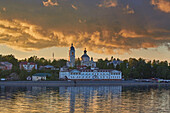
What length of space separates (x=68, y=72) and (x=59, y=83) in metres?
23.8

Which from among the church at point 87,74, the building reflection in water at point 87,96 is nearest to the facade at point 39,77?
the church at point 87,74

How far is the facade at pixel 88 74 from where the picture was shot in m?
157

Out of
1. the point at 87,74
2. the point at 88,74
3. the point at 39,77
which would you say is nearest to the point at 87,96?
the point at 39,77

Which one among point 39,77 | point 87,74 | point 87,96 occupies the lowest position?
point 87,96

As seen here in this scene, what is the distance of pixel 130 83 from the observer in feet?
479

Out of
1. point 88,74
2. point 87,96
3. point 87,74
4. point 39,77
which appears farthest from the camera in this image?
point 88,74

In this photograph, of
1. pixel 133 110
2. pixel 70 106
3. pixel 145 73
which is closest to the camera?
pixel 133 110

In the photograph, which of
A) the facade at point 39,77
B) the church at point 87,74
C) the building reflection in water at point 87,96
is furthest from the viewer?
the church at point 87,74

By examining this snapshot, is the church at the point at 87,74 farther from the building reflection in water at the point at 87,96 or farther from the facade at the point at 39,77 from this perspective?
the building reflection in water at the point at 87,96

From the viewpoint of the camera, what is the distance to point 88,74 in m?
160

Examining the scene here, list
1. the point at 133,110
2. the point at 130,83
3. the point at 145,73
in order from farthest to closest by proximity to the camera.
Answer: the point at 145,73
the point at 130,83
the point at 133,110

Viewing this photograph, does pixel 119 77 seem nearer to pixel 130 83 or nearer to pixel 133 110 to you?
pixel 130 83

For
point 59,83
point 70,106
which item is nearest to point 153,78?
point 59,83

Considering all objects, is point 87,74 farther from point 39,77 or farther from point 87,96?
point 87,96
